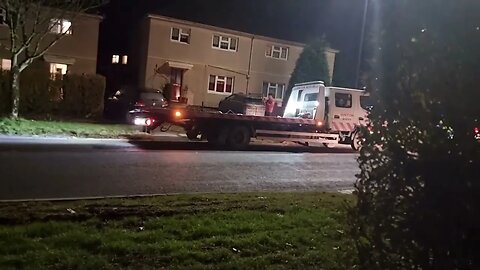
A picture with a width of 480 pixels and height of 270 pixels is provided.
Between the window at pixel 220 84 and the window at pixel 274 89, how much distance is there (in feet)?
9.63

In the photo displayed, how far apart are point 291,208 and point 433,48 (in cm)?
526

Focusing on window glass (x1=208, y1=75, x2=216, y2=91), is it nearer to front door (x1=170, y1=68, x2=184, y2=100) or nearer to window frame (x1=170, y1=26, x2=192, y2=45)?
front door (x1=170, y1=68, x2=184, y2=100)

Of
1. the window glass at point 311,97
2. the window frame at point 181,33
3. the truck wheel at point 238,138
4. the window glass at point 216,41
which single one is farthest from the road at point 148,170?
the window glass at point 216,41

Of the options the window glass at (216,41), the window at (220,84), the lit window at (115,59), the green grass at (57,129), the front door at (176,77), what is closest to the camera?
the green grass at (57,129)

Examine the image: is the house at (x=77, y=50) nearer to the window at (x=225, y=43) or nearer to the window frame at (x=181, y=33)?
the window frame at (x=181, y=33)

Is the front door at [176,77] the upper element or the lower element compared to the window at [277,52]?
lower

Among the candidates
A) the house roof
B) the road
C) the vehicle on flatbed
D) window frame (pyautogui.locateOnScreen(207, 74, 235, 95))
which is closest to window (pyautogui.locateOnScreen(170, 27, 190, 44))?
the house roof

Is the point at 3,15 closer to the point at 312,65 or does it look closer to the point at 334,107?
the point at 334,107

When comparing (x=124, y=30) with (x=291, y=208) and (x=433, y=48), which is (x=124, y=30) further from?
(x=433, y=48)

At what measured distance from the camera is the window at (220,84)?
36.9m

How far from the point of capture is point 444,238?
3.32 metres

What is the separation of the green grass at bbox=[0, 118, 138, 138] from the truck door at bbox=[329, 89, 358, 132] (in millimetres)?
7821

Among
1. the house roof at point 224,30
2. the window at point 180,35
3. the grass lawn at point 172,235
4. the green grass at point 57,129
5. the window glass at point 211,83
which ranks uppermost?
the house roof at point 224,30

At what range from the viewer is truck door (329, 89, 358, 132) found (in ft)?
67.3
